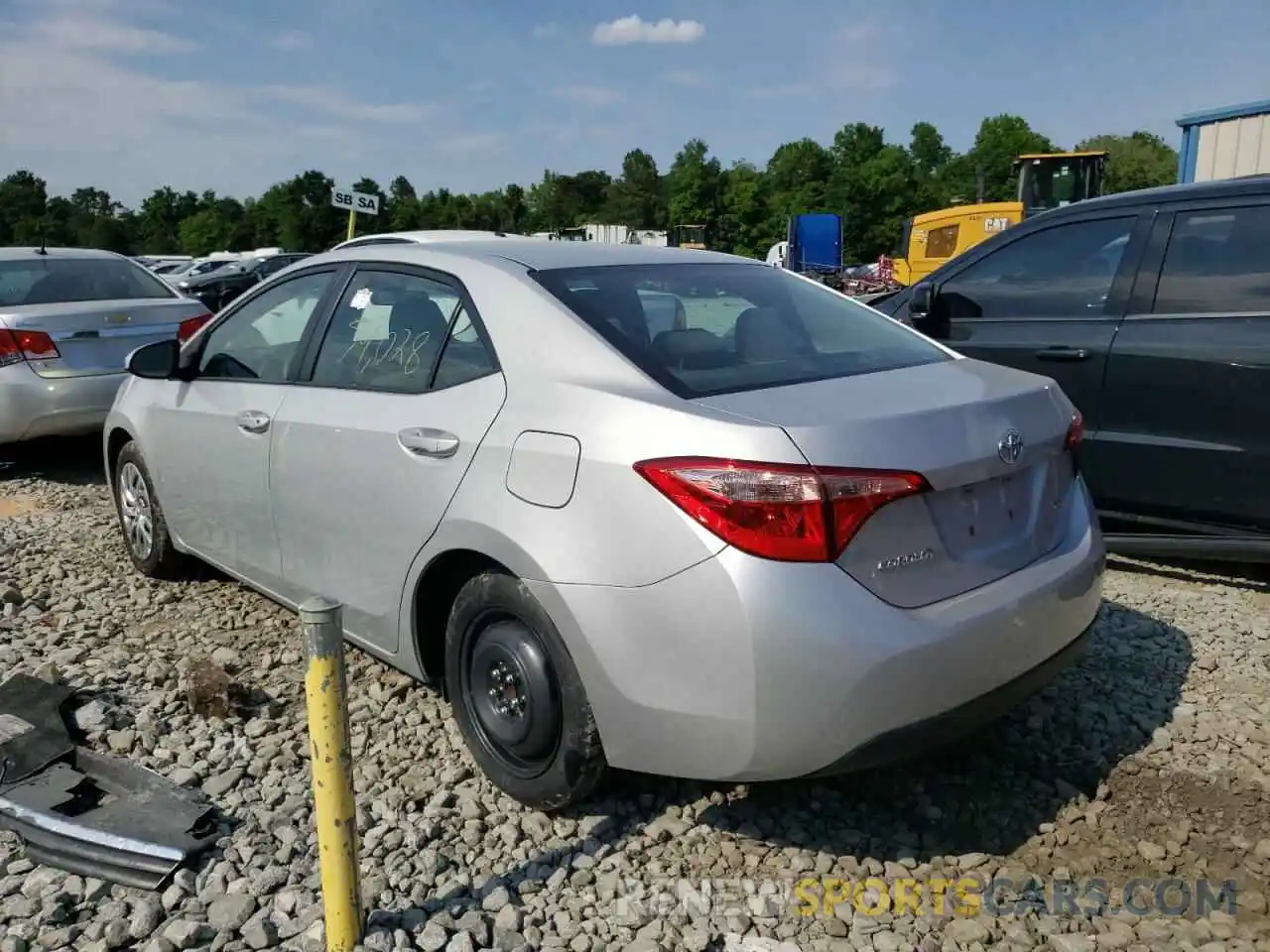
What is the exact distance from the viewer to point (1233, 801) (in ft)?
9.77

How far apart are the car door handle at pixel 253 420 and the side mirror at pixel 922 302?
3.22 metres

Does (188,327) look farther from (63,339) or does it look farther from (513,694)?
(513,694)

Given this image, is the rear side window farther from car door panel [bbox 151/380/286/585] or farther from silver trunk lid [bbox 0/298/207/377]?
silver trunk lid [bbox 0/298/207/377]

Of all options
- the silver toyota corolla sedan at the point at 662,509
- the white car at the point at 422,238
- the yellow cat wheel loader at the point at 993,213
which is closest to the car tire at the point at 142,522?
the silver toyota corolla sedan at the point at 662,509

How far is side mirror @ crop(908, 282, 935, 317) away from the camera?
5.24 metres

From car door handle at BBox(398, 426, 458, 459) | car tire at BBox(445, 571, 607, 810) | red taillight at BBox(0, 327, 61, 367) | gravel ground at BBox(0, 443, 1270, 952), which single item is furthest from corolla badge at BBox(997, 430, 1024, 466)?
red taillight at BBox(0, 327, 61, 367)

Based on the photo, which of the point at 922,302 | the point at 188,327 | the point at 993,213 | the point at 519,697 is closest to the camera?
the point at 519,697

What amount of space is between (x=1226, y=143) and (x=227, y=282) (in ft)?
72.6

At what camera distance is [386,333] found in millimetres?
3391

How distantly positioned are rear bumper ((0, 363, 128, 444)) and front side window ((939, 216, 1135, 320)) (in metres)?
5.24

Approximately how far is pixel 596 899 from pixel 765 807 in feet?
2.01

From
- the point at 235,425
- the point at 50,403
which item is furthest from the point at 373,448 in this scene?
the point at 50,403

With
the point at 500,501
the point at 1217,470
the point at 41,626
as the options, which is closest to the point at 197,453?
the point at 41,626

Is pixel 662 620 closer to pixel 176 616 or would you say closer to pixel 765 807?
pixel 765 807
